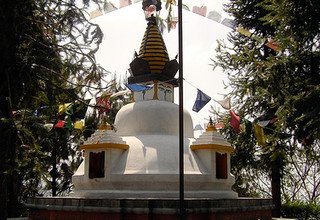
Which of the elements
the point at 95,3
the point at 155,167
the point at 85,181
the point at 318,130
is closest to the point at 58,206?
the point at 85,181

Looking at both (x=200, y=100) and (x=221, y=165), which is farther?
(x=221, y=165)

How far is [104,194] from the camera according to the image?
14.3 m

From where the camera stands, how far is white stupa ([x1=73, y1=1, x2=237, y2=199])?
46.3ft

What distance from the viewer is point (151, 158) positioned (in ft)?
47.8

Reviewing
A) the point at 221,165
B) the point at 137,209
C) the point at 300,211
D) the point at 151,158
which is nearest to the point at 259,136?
the point at 221,165

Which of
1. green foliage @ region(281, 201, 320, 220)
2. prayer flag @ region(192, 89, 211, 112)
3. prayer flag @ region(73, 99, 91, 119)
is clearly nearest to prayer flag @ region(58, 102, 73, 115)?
prayer flag @ region(73, 99, 91, 119)

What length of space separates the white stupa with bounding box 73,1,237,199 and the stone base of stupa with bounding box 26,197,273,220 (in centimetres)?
107

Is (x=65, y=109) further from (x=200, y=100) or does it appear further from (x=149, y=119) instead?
(x=200, y=100)

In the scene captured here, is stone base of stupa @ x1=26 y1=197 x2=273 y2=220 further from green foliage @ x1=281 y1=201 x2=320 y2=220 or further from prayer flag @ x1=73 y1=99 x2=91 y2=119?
green foliage @ x1=281 y1=201 x2=320 y2=220

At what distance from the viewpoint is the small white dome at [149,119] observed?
16.5 metres

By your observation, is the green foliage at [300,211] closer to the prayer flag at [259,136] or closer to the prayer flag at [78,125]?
the prayer flag at [259,136]

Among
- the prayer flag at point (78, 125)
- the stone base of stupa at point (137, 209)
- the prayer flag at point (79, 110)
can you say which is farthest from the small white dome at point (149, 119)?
the stone base of stupa at point (137, 209)

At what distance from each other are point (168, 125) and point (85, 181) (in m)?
3.79

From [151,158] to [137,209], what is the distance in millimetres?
2633
